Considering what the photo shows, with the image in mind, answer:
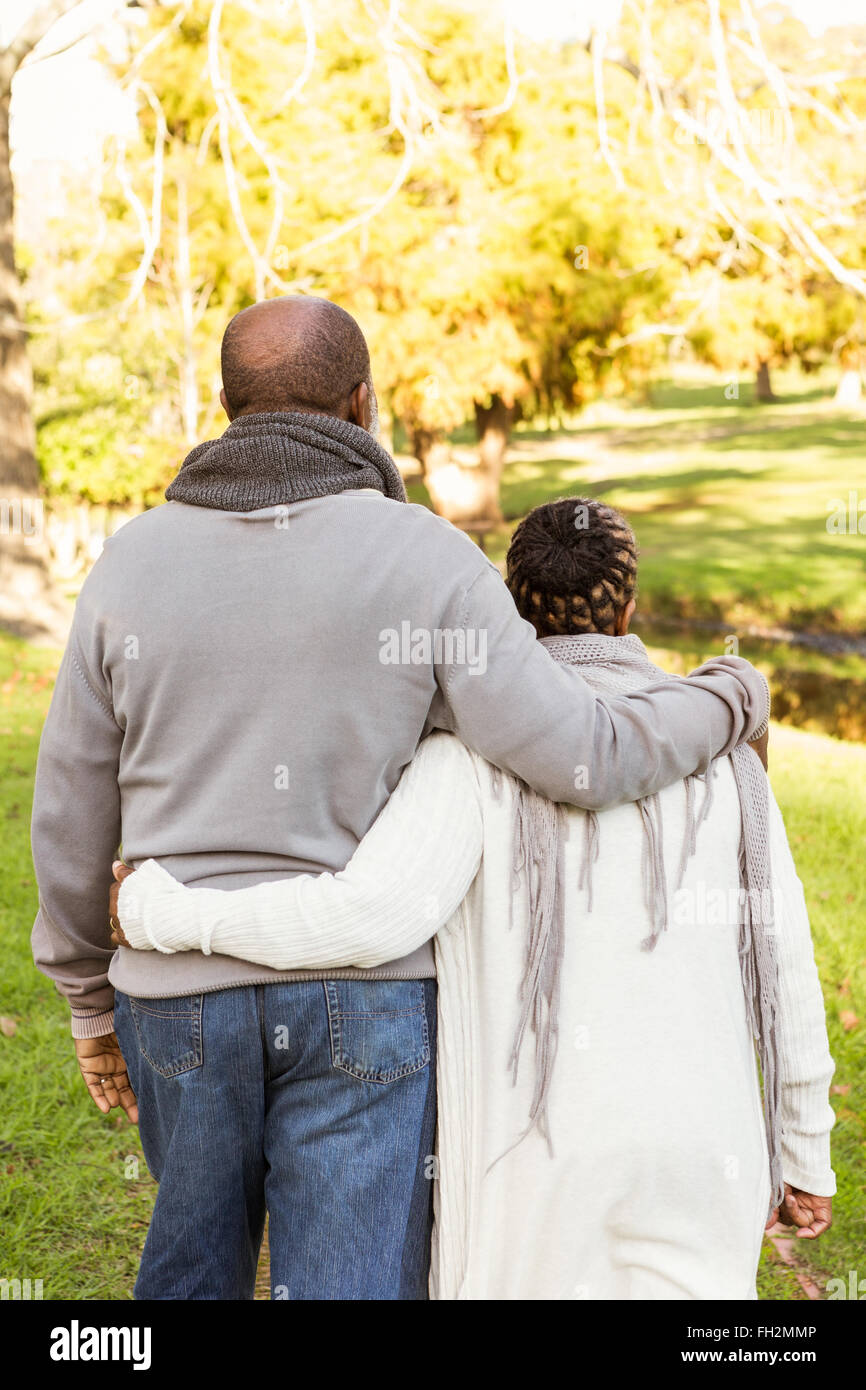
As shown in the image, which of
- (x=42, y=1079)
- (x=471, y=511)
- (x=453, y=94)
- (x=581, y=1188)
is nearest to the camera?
(x=581, y=1188)

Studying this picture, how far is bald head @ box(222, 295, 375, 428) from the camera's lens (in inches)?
69.6

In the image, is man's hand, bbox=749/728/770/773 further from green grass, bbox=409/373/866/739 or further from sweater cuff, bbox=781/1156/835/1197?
green grass, bbox=409/373/866/739

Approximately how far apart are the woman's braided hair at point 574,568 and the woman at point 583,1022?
0.33 meters

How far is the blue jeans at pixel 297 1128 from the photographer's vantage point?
1719mm

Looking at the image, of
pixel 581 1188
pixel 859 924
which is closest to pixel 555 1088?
pixel 581 1188

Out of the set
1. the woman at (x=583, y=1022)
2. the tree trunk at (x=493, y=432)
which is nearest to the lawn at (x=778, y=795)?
the woman at (x=583, y=1022)

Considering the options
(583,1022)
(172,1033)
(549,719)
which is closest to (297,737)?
(549,719)

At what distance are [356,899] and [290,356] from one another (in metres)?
0.74

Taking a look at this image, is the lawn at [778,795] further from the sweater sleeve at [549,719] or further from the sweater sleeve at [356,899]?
the sweater sleeve at [549,719]

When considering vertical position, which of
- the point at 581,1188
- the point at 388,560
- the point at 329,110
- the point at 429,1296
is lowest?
the point at 429,1296

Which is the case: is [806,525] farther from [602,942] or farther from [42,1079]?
[602,942]
